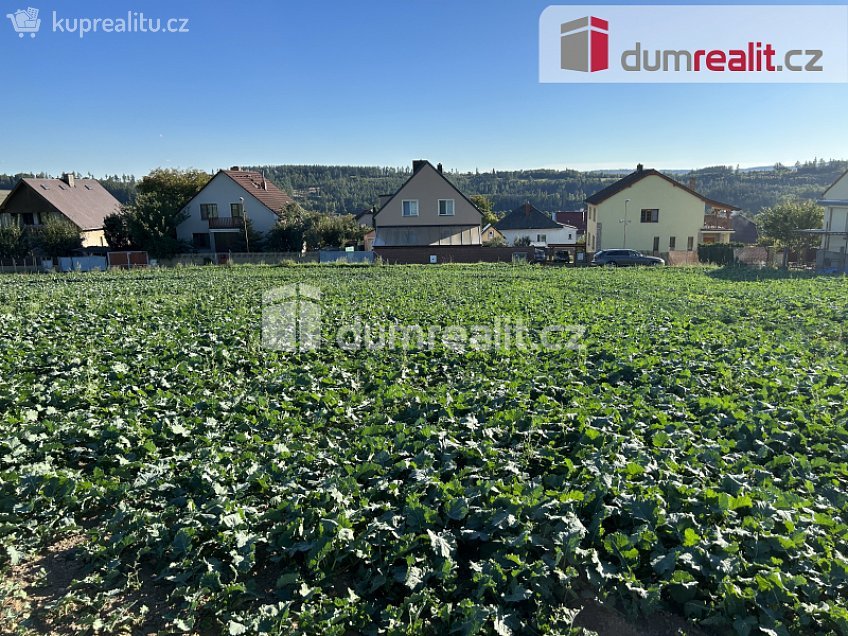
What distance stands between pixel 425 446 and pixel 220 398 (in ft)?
10.9

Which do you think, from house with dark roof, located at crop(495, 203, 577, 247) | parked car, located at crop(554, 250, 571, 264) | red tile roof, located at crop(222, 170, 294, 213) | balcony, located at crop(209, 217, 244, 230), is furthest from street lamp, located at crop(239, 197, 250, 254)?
house with dark roof, located at crop(495, 203, 577, 247)

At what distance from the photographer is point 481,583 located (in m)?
3.51

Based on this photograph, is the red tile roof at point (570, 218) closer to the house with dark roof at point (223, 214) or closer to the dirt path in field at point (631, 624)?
the house with dark roof at point (223, 214)

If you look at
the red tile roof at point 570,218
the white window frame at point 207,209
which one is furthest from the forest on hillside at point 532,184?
the white window frame at point 207,209

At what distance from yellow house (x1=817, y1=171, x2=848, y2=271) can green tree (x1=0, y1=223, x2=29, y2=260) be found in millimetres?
52309

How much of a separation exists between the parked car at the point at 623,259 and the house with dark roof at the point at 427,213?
11.2m

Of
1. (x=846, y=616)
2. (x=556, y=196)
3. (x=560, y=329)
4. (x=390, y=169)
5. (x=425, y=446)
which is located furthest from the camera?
(x=390, y=169)

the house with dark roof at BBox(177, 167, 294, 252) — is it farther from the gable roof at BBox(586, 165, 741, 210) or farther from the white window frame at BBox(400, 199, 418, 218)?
the gable roof at BBox(586, 165, 741, 210)

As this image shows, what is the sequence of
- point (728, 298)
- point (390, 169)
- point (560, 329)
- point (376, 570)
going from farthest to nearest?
point (390, 169)
point (728, 298)
point (560, 329)
point (376, 570)

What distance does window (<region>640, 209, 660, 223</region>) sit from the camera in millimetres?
41269

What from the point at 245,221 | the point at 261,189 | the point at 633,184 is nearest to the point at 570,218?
the point at 633,184

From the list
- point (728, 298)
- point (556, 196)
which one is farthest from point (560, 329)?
point (556, 196)

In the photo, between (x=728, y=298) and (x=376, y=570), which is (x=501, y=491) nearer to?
(x=376, y=570)

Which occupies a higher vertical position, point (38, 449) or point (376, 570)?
point (38, 449)
